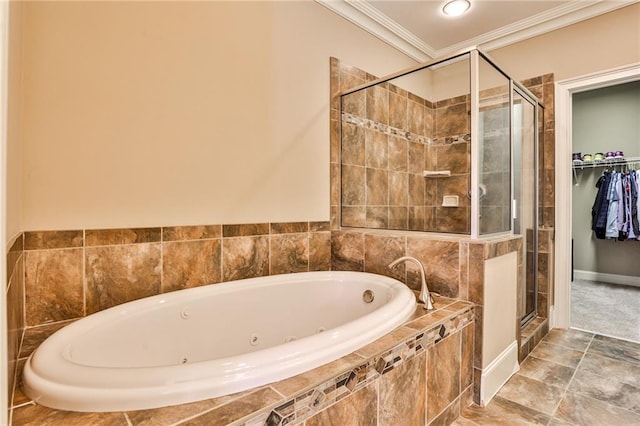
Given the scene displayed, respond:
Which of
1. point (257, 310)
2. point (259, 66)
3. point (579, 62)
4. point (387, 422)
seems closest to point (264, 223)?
point (257, 310)

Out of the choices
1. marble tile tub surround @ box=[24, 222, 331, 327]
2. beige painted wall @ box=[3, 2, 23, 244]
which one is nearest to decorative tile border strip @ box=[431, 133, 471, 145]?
marble tile tub surround @ box=[24, 222, 331, 327]

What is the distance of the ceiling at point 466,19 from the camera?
7.68ft

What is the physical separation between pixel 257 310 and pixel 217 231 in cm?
48

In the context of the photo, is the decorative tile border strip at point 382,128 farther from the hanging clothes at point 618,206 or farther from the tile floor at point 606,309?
the hanging clothes at point 618,206

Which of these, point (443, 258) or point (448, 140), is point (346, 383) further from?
Answer: point (448, 140)

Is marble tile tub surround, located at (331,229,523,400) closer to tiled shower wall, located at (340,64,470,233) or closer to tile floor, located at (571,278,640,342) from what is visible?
tiled shower wall, located at (340,64,470,233)

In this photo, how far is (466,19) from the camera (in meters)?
2.57

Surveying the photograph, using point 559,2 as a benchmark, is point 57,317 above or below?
below

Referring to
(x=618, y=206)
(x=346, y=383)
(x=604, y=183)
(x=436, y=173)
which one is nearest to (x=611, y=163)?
(x=604, y=183)

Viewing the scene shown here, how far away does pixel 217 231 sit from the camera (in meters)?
1.73

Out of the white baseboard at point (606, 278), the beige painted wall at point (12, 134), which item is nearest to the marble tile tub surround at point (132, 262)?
the beige painted wall at point (12, 134)

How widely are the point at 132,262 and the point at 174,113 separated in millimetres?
762

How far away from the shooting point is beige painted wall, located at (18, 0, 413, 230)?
1305mm

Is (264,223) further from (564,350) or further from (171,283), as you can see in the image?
(564,350)
